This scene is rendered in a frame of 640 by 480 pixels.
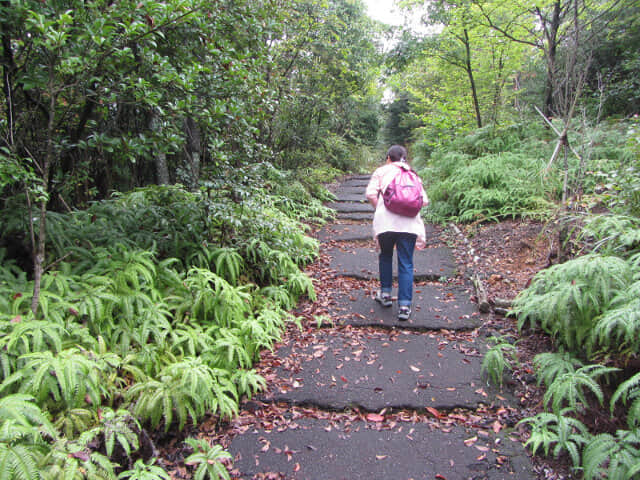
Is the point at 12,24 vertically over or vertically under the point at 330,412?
over

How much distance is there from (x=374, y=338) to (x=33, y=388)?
3322mm

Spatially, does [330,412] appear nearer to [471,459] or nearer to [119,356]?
[471,459]

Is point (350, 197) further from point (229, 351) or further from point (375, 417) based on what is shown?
point (375, 417)

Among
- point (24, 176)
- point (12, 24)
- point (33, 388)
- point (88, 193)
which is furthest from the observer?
point (88, 193)

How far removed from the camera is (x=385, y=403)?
3.41 meters

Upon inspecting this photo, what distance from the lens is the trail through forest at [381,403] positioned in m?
2.77

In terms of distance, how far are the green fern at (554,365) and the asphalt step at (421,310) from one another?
123 centimetres

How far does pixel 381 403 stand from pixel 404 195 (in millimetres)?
2408

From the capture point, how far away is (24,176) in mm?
2750

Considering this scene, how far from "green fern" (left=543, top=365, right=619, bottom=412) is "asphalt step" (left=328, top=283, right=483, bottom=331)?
1.60 metres

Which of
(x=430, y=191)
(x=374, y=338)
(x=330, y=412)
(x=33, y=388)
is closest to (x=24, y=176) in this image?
(x=33, y=388)

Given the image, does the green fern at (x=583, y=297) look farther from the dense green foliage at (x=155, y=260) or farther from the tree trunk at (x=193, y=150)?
the tree trunk at (x=193, y=150)

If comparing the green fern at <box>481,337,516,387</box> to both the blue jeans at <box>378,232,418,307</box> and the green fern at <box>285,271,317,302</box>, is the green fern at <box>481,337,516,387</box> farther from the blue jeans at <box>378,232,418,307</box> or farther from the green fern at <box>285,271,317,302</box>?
the green fern at <box>285,271,317,302</box>

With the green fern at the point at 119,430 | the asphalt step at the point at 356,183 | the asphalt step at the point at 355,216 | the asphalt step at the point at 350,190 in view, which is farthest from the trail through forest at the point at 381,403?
the asphalt step at the point at 356,183
